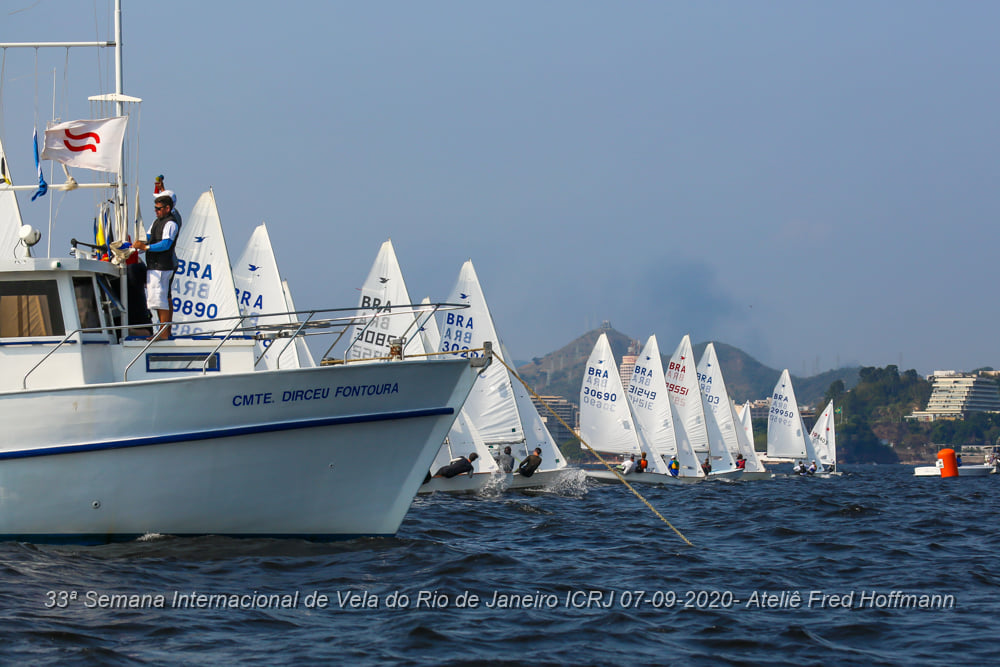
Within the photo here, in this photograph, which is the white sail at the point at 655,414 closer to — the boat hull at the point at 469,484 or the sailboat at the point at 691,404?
the sailboat at the point at 691,404

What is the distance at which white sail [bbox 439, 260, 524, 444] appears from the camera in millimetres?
28781

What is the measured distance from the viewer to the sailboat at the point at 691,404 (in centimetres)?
4547

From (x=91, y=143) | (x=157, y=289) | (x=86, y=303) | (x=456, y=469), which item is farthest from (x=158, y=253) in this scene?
(x=456, y=469)

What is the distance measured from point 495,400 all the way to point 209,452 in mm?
17761

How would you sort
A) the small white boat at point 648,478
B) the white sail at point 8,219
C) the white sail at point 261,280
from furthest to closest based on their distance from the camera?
the small white boat at point 648,478 < the white sail at point 261,280 < the white sail at point 8,219

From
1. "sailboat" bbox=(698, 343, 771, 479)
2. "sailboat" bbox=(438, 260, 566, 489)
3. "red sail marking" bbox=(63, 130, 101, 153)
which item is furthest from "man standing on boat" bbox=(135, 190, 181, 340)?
"sailboat" bbox=(698, 343, 771, 479)

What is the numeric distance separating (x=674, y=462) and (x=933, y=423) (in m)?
147

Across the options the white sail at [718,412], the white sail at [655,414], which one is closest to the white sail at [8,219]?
the white sail at [655,414]

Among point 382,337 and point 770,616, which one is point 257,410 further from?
point 382,337

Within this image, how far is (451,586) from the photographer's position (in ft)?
32.7

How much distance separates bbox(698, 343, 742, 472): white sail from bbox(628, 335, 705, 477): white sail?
3831 millimetres

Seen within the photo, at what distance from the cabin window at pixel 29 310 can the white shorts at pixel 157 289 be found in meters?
1.10

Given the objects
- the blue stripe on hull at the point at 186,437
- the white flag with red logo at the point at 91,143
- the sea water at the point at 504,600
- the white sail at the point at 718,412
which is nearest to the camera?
the sea water at the point at 504,600

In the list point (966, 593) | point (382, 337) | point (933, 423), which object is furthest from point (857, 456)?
point (966, 593)
